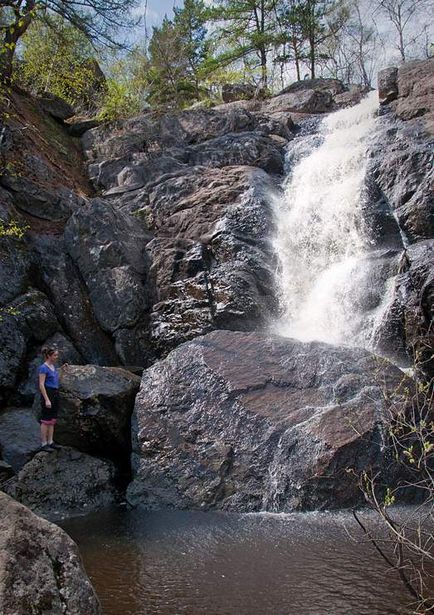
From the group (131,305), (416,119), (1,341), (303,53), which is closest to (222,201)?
(131,305)

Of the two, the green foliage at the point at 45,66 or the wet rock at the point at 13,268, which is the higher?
the green foliage at the point at 45,66

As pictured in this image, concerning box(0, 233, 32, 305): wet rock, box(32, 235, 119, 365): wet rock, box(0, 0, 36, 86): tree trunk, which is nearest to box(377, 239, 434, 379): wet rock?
box(32, 235, 119, 365): wet rock

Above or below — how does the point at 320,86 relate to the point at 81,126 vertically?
above

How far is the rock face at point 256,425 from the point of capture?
8.10 metres

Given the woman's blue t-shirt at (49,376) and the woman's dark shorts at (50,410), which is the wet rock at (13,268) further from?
the woman's dark shorts at (50,410)

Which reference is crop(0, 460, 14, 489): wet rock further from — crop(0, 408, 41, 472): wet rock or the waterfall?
the waterfall

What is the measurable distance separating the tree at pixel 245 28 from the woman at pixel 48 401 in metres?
26.4

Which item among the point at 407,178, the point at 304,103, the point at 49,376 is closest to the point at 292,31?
the point at 304,103

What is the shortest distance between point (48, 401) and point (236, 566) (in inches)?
173

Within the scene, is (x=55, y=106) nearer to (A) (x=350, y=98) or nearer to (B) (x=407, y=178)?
(A) (x=350, y=98)

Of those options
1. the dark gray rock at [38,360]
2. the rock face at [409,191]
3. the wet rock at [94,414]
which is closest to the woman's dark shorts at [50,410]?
the wet rock at [94,414]

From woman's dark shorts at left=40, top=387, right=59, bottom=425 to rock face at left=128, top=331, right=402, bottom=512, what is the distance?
4.41 feet

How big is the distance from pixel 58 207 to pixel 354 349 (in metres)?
9.59

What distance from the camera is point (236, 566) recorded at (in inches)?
236
